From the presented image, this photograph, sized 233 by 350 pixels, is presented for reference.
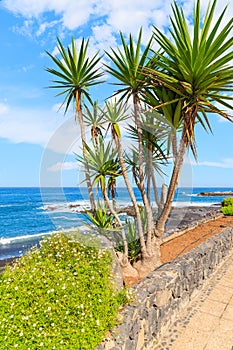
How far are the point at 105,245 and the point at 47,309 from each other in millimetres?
1603

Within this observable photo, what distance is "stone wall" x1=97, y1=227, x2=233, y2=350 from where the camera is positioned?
2877 millimetres

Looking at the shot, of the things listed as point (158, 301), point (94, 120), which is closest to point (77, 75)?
point (94, 120)

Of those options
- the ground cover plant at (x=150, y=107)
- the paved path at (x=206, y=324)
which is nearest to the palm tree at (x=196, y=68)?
the ground cover plant at (x=150, y=107)

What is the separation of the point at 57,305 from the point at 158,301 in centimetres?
150

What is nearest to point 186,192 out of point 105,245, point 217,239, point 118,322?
point 217,239

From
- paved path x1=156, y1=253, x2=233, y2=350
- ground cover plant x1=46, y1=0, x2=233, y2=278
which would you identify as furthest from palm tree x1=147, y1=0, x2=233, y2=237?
paved path x1=156, y1=253, x2=233, y2=350

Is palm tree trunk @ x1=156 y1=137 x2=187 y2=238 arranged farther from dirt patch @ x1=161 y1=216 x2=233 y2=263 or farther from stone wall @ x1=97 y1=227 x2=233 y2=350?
dirt patch @ x1=161 y1=216 x2=233 y2=263

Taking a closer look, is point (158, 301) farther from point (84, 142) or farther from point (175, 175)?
point (84, 142)

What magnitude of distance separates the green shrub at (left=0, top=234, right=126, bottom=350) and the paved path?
3.73 ft

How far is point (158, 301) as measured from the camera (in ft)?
11.9

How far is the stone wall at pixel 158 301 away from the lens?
288 cm

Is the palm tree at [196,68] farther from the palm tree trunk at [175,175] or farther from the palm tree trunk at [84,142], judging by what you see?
the palm tree trunk at [84,142]

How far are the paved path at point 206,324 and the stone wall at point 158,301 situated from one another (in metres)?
0.13

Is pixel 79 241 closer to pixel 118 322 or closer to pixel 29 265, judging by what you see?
pixel 29 265
